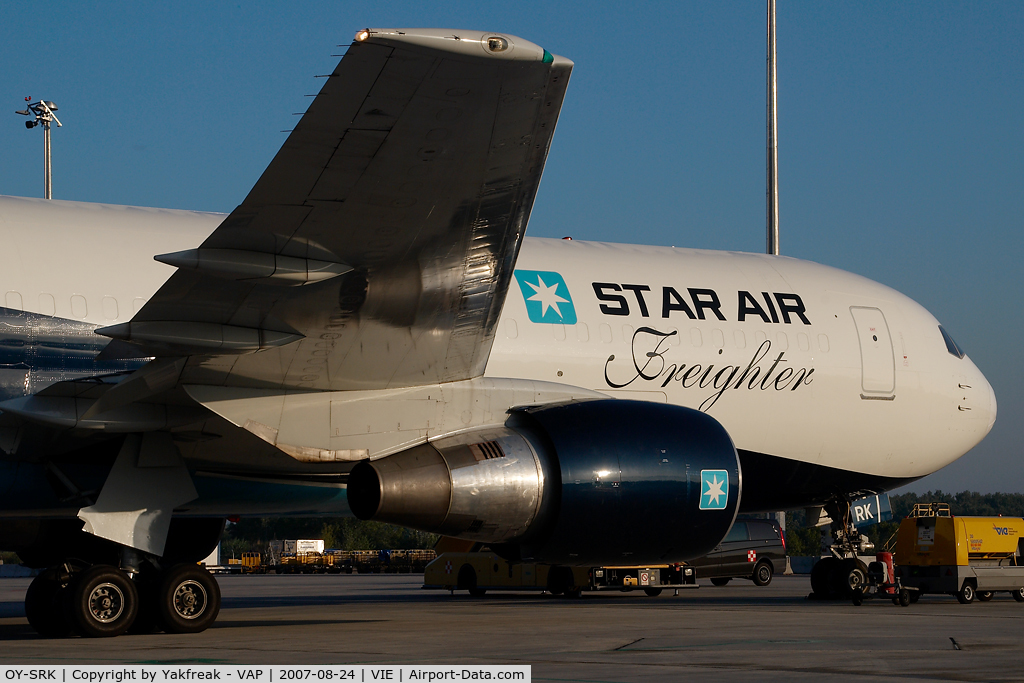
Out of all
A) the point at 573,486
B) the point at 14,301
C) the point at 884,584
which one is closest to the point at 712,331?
the point at 573,486

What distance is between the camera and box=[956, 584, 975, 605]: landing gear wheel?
55.2ft

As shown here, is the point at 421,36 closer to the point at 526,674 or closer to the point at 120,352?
the point at 526,674

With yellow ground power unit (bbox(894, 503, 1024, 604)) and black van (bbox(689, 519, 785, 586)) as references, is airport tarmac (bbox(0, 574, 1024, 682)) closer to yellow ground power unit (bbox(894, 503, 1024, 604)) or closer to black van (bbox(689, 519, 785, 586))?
yellow ground power unit (bbox(894, 503, 1024, 604))

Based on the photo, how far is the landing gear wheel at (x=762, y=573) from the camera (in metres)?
26.2

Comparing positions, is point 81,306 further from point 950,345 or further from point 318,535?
point 318,535

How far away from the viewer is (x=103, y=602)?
31.7 ft

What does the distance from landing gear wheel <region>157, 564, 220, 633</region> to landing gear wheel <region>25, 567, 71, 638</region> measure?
80 centimetres

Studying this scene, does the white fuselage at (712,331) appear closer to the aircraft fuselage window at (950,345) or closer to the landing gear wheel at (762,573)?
the aircraft fuselage window at (950,345)

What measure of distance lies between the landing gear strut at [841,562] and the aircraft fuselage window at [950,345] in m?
2.55

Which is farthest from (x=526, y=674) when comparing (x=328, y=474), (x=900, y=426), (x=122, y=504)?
(x=900, y=426)

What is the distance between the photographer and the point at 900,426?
1463 centimetres

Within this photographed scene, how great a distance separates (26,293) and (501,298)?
4220 millimetres

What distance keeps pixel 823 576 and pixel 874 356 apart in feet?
12.3

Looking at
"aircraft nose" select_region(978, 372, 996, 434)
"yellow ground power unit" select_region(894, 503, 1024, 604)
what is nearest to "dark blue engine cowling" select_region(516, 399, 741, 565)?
"aircraft nose" select_region(978, 372, 996, 434)
